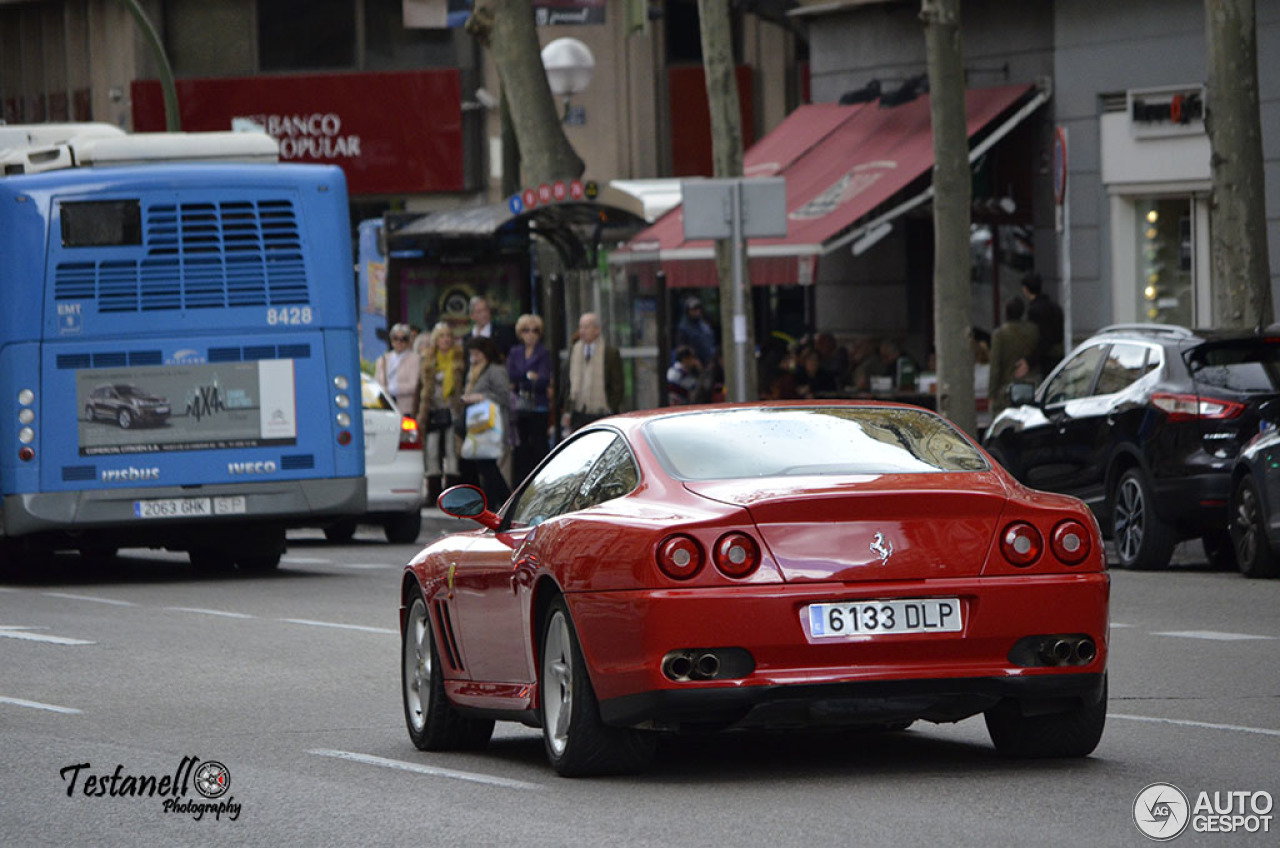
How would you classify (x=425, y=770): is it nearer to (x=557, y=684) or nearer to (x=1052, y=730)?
(x=557, y=684)

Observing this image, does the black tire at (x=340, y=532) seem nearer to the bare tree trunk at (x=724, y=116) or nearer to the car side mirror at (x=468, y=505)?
the bare tree trunk at (x=724, y=116)

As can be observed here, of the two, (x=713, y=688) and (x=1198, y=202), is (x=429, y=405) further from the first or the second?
(x=713, y=688)

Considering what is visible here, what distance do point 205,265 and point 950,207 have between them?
7344 millimetres

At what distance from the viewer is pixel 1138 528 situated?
61.5 feet

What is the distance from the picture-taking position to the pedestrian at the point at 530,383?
27.0 metres

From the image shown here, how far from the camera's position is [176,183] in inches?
781

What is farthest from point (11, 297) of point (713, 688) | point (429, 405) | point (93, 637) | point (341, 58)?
point (341, 58)

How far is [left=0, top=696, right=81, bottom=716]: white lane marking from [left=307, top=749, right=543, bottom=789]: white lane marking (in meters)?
2.01

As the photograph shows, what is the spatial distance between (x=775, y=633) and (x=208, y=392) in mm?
11992

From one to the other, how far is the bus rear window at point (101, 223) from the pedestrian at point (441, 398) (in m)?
7.20

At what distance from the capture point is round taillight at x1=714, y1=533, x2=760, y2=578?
831 cm

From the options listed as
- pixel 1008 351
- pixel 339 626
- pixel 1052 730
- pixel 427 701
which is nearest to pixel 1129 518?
pixel 339 626

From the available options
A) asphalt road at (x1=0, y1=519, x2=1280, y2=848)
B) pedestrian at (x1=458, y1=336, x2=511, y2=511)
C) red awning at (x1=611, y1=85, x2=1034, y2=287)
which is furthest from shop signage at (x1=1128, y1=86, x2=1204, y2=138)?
asphalt road at (x1=0, y1=519, x2=1280, y2=848)

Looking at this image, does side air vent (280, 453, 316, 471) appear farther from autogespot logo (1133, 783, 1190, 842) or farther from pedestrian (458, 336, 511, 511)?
autogespot logo (1133, 783, 1190, 842)
